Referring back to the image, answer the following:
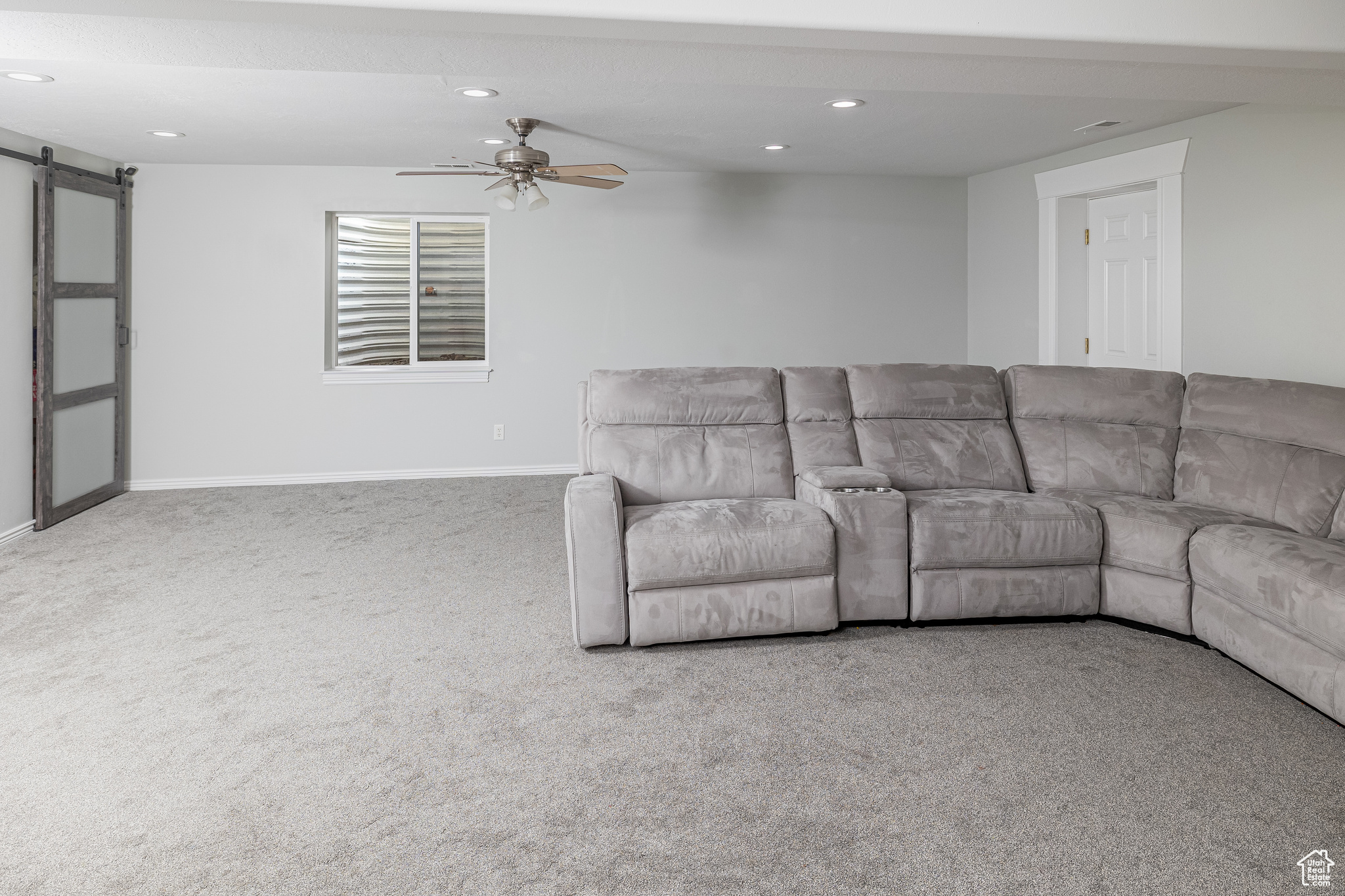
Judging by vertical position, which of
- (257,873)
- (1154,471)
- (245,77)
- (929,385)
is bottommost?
(257,873)

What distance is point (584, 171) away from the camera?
15.0 ft

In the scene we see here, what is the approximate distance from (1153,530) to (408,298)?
5.28m

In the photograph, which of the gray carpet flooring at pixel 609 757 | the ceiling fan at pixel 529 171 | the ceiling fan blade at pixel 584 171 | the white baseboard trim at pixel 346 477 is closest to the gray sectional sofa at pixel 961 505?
the gray carpet flooring at pixel 609 757

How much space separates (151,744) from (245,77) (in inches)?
114

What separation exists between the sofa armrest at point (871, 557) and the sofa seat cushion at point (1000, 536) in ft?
0.25

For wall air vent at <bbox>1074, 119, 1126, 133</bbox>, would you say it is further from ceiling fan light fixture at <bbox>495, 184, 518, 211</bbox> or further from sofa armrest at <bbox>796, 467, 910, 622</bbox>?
ceiling fan light fixture at <bbox>495, 184, 518, 211</bbox>

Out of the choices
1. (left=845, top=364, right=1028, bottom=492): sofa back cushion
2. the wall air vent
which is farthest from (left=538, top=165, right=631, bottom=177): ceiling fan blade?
the wall air vent

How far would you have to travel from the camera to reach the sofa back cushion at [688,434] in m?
3.61

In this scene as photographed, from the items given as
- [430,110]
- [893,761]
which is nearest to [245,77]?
[430,110]

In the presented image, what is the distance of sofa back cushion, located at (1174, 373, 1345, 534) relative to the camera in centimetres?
314

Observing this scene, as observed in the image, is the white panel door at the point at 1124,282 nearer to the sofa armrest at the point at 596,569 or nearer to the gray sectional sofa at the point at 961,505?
the gray sectional sofa at the point at 961,505

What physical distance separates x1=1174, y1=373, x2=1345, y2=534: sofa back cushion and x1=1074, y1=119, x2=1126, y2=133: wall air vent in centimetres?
174

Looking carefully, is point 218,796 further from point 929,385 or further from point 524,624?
point 929,385

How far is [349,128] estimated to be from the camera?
4.95m
